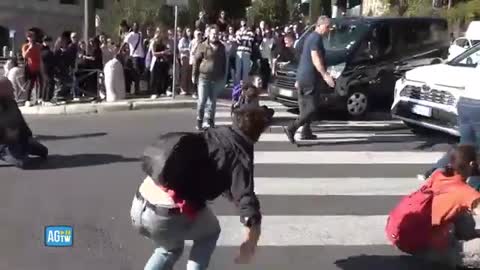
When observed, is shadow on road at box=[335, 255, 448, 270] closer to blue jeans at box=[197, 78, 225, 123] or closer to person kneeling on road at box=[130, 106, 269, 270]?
person kneeling on road at box=[130, 106, 269, 270]

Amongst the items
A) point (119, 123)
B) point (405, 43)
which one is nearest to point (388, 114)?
point (405, 43)

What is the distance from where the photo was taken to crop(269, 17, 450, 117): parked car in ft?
45.9

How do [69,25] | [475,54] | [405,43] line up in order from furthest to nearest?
[69,25] → [405,43] → [475,54]

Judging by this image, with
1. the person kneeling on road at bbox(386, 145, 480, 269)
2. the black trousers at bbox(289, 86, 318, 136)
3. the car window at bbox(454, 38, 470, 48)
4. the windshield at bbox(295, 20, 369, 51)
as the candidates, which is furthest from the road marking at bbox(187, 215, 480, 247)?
the car window at bbox(454, 38, 470, 48)

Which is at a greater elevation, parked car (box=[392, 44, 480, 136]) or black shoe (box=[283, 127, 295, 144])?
parked car (box=[392, 44, 480, 136])

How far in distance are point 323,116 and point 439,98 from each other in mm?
3620

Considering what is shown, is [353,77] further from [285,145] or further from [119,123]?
[119,123]

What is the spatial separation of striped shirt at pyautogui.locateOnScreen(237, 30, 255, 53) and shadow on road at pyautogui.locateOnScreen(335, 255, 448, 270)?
1211 cm

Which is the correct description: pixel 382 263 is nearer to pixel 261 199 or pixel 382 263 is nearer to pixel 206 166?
pixel 261 199

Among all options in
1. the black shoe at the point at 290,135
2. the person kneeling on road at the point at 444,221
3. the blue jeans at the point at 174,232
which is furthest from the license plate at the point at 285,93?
the blue jeans at the point at 174,232

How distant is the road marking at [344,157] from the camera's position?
406 inches

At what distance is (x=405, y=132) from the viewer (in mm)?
12711

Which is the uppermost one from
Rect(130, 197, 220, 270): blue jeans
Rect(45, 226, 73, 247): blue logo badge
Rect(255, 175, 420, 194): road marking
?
Rect(130, 197, 220, 270): blue jeans

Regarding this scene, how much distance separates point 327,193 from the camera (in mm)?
8609
